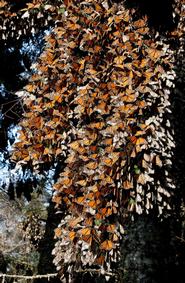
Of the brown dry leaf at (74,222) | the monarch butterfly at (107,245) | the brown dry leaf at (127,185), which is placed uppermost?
the brown dry leaf at (127,185)

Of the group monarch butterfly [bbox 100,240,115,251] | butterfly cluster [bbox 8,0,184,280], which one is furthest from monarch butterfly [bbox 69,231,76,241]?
monarch butterfly [bbox 100,240,115,251]

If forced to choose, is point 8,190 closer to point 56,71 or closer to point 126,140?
point 56,71

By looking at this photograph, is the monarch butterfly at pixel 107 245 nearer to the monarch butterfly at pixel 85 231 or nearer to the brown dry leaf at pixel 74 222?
the monarch butterfly at pixel 85 231

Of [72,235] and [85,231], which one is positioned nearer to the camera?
[85,231]

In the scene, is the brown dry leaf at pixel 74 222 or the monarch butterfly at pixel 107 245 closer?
the monarch butterfly at pixel 107 245

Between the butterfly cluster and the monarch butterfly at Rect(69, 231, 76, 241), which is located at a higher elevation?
the butterfly cluster

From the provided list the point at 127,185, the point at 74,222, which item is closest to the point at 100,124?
the point at 127,185

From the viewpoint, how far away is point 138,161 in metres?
3.32

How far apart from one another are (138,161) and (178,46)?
4.75 feet

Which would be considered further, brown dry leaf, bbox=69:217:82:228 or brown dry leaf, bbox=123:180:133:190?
brown dry leaf, bbox=69:217:82:228

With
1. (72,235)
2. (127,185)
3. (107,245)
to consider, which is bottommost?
(107,245)

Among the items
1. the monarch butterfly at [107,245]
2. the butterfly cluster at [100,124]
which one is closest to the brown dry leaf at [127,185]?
the butterfly cluster at [100,124]

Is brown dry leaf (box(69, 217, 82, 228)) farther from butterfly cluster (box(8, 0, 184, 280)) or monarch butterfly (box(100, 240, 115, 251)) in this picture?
monarch butterfly (box(100, 240, 115, 251))

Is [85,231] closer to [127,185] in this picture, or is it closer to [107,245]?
[107,245]
